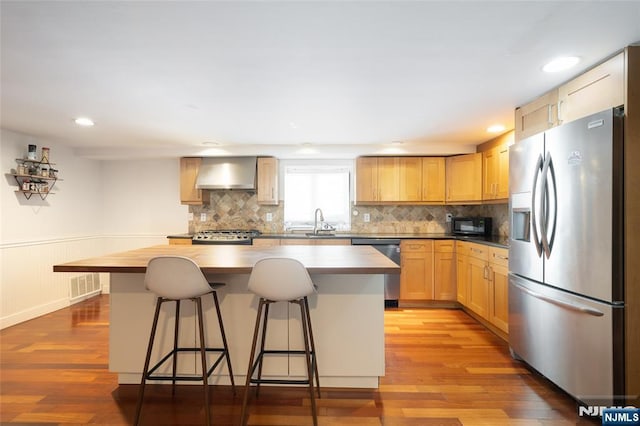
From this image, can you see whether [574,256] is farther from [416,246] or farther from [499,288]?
[416,246]

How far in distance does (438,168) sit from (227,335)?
3.68 m

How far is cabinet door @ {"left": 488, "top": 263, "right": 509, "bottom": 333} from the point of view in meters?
3.13

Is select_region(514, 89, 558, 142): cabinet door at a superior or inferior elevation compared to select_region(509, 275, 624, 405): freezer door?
superior

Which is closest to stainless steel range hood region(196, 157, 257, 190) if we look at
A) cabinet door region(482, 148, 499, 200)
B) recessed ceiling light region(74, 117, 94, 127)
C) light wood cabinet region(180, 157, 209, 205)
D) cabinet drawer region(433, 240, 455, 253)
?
light wood cabinet region(180, 157, 209, 205)

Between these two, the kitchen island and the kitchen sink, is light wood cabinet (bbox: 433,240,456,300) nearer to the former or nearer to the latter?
the kitchen sink

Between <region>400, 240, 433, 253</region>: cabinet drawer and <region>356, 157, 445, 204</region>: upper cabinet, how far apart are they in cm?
65

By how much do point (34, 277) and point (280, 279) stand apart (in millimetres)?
3862

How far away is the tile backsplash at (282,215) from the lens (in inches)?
197

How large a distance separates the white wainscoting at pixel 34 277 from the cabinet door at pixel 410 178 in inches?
185

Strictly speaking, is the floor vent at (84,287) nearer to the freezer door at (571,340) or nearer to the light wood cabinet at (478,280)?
the light wood cabinet at (478,280)

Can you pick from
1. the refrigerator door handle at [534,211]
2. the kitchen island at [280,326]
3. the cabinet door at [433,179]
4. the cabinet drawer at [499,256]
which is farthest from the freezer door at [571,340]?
the cabinet door at [433,179]

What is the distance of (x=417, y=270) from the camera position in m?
4.38

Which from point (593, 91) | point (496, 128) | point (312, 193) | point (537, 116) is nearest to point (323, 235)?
point (312, 193)

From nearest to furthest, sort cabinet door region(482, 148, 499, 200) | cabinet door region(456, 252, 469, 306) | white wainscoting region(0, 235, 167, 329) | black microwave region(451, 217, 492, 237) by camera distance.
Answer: white wainscoting region(0, 235, 167, 329) < cabinet door region(482, 148, 499, 200) < cabinet door region(456, 252, 469, 306) < black microwave region(451, 217, 492, 237)
